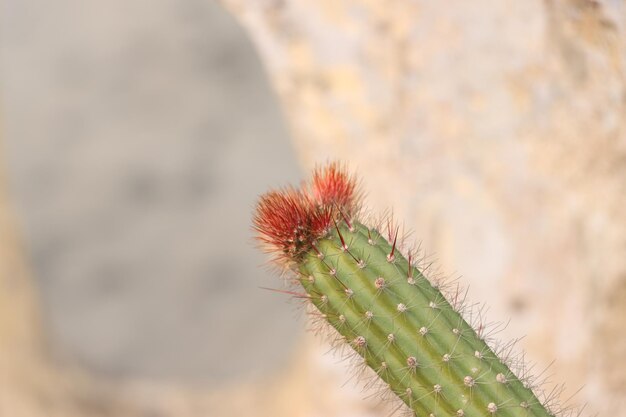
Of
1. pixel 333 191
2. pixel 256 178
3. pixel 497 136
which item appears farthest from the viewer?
pixel 256 178

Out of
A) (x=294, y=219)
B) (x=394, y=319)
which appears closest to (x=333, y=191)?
(x=294, y=219)

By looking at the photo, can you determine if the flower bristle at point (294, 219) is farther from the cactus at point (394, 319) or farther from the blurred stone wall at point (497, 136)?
the blurred stone wall at point (497, 136)

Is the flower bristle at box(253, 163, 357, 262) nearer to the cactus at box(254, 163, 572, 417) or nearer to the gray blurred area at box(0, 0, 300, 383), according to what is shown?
the cactus at box(254, 163, 572, 417)

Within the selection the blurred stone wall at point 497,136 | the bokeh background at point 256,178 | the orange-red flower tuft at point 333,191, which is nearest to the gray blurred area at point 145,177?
the bokeh background at point 256,178

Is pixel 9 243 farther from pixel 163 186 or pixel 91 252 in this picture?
pixel 163 186

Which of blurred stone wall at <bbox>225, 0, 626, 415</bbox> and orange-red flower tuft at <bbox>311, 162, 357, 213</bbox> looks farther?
blurred stone wall at <bbox>225, 0, 626, 415</bbox>

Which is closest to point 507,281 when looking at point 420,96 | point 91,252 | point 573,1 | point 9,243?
point 420,96

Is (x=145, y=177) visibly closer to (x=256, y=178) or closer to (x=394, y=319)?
(x=256, y=178)

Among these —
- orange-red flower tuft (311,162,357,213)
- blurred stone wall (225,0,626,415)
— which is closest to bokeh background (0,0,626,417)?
blurred stone wall (225,0,626,415)
